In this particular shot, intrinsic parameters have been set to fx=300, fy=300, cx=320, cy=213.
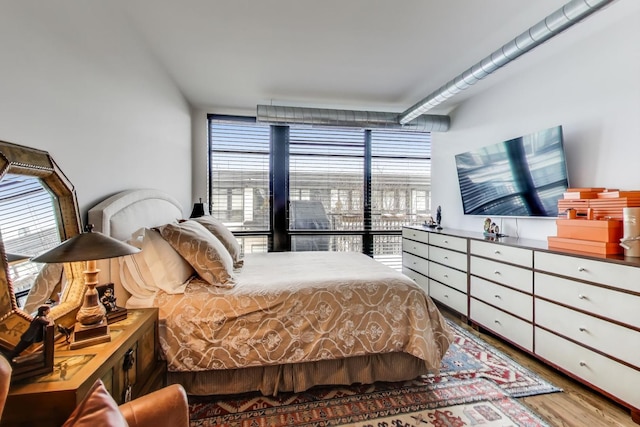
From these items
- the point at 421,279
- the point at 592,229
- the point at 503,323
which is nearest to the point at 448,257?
the point at 421,279

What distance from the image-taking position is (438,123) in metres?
4.05

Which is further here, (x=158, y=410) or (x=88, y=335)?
(x=88, y=335)

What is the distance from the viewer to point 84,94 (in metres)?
1.66

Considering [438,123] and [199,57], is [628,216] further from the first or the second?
[199,57]

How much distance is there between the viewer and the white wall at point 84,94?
122 centimetres

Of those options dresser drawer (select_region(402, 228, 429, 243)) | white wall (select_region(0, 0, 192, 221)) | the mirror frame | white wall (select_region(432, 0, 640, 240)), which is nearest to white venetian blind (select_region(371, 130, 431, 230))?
dresser drawer (select_region(402, 228, 429, 243))

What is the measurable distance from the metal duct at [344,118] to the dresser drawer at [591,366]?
2.72 metres

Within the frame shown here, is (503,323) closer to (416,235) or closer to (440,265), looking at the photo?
(440,265)

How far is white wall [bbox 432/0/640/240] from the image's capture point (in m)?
2.16

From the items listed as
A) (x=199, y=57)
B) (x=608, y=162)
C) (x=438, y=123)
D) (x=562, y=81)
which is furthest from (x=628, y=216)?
(x=199, y=57)

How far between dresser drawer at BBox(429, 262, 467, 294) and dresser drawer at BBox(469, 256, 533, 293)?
0.17m

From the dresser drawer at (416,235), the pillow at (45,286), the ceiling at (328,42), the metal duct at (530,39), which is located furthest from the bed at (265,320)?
the metal duct at (530,39)

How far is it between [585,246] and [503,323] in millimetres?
909

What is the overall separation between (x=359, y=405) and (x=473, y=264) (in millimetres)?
1774
